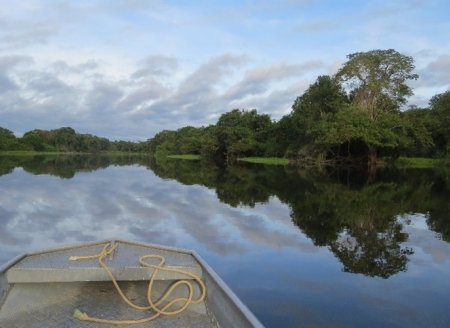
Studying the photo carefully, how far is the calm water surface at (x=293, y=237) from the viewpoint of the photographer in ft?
19.7

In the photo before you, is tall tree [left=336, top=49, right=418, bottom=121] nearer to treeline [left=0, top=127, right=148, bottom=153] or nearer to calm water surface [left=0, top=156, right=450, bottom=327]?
calm water surface [left=0, top=156, right=450, bottom=327]

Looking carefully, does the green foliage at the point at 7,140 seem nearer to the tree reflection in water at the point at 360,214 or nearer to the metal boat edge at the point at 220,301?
the tree reflection in water at the point at 360,214

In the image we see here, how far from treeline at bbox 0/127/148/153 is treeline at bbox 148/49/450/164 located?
66.0 metres

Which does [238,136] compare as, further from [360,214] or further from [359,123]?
[360,214]

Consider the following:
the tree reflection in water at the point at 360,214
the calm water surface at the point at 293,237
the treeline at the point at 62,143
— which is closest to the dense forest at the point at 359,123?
the tree reflection in water at the point at 360,214

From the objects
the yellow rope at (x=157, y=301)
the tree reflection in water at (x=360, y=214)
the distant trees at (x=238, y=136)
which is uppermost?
the distant trees at (x=238, y=136)

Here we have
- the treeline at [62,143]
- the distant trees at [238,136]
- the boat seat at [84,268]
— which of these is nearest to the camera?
the boat seat at [84,268]

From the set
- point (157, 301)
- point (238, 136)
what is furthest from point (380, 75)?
point (157, 301)

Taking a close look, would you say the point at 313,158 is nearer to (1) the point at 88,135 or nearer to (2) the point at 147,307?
(2) the point at 147,307

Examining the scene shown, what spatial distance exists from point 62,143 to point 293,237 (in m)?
131

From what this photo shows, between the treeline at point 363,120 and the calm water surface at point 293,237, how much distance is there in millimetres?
24015

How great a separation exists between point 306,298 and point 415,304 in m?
1.48

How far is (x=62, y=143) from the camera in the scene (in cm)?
13150

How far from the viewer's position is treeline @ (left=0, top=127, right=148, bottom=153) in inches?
4028
